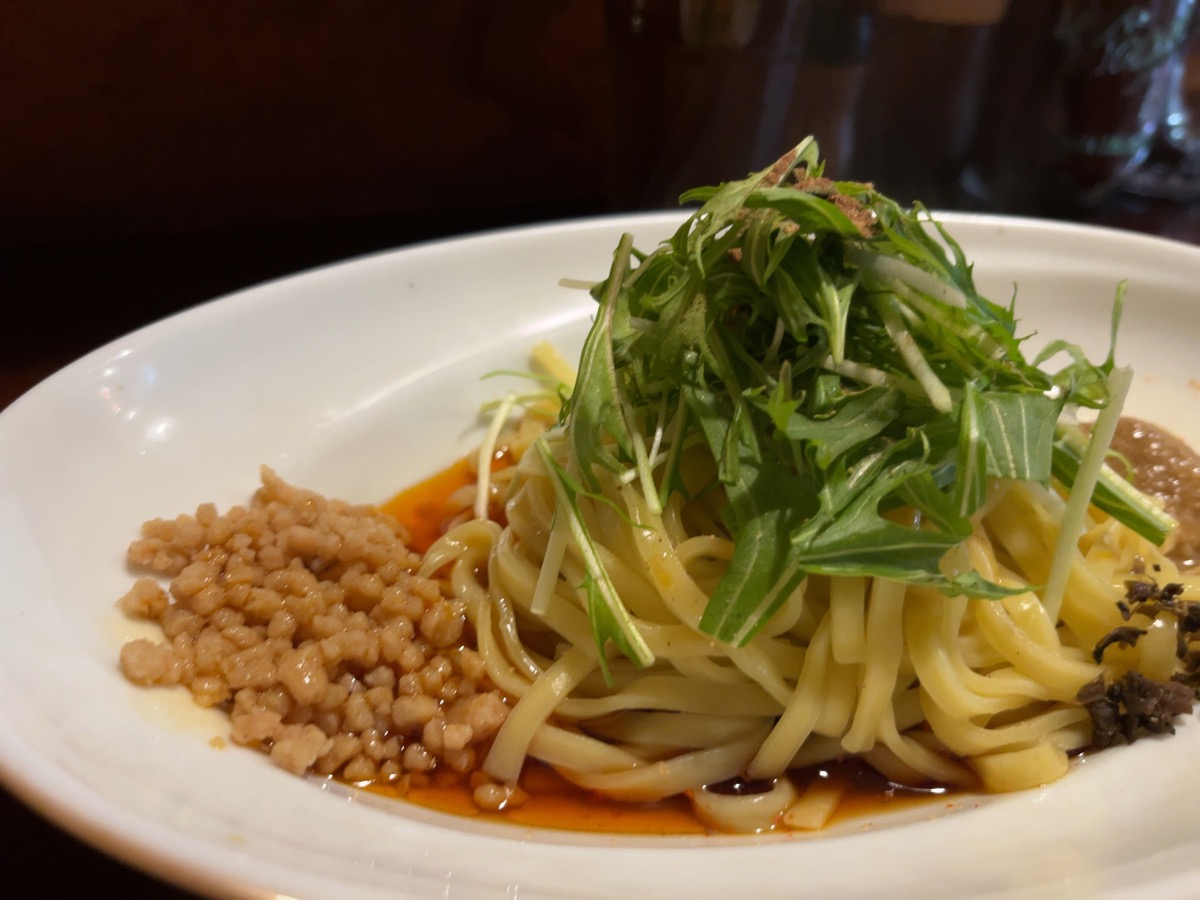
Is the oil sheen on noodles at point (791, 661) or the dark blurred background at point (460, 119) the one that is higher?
the dark blurred background at point (460, 119)

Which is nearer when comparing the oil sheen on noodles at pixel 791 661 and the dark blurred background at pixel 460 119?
the oil sheen on noodles at pixel 791 661

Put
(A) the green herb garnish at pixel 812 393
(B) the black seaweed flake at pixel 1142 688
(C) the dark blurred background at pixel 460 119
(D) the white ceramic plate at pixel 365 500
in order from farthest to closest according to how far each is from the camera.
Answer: (C) the dark blurred background at pixel 460 119 → (B) the black seaweed flake at pixel 1142 688 → (A) the green herb garnish at pixel 812 393 → (D) the white ceramic plate at pixel 365 500

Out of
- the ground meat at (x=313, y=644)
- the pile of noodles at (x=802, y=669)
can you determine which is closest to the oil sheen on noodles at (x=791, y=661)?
the pile of noodles at (x=802, y=669)

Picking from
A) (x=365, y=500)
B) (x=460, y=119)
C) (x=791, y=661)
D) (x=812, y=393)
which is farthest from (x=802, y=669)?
(x=460, y=119)

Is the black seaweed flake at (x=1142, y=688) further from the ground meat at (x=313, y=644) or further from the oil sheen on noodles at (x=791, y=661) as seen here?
the ground meat at (x=313, y=644)

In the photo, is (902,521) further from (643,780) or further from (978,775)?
(643,780)

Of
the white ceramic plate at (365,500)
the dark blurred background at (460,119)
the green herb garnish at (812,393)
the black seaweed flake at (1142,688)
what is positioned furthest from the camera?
the dark blurred background at (460,119)

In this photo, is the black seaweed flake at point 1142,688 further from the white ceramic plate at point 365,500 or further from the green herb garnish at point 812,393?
the green herb garnish at point 812,393

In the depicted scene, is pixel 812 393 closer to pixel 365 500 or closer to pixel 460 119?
pixel 365 500
